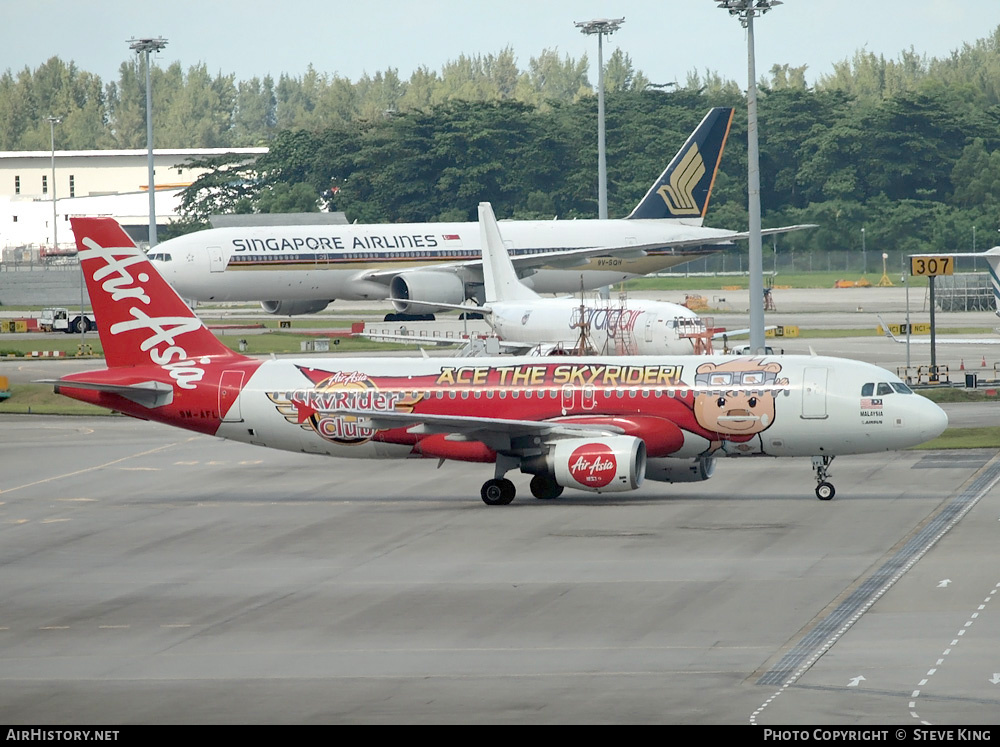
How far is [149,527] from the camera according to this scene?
1519 inches

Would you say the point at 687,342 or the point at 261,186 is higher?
the point at 261,186

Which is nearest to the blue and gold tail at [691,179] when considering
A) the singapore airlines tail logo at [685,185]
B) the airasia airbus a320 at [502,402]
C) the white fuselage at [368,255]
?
the singapore airlines tail logo at [685,185]

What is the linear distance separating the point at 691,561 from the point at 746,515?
5.92 m

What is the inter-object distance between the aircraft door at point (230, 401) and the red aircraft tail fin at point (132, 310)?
1.09 m

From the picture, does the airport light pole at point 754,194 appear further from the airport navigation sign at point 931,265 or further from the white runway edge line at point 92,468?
the white runway edge line at point 92,468

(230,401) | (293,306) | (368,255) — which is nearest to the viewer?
(230,401)

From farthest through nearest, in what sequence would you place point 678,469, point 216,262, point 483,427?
point 216,262 → point 678,469 → point 483,427

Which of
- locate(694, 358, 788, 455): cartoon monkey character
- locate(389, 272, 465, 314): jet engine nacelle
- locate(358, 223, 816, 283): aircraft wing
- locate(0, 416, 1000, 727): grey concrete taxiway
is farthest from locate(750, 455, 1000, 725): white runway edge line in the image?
locate(358, 223, 816, 283): aircraft wing

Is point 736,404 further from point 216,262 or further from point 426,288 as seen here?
point 216,262

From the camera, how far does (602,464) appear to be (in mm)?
38312

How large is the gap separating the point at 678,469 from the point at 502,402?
15.9 feet

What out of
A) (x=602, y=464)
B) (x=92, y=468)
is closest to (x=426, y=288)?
(x=92, y=468)
